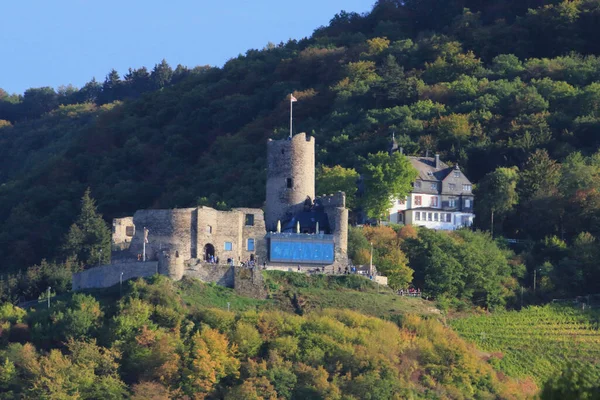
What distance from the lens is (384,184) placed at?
81.6 meters

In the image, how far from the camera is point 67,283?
7950cm

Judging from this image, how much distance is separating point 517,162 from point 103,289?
111 feet

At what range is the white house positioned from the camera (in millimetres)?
84312

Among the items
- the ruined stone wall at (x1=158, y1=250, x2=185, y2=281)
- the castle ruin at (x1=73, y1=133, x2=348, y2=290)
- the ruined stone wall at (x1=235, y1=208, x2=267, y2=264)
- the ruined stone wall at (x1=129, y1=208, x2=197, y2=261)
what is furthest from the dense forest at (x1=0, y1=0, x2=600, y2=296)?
the ruined stone wall at (x1=158, y1=250, x2=185, y2=281)

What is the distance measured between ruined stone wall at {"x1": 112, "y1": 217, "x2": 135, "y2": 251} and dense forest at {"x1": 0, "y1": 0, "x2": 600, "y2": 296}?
16.2 m

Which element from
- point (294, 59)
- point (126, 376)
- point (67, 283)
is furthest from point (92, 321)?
point (294, 59)

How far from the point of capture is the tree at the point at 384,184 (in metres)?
81.4

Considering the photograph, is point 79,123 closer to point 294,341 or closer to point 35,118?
point 35,118

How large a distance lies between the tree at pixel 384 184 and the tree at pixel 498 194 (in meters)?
4.70

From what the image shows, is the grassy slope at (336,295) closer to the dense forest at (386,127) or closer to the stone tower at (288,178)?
the stone tower at (288,178)

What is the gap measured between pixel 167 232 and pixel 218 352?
7.29 meters

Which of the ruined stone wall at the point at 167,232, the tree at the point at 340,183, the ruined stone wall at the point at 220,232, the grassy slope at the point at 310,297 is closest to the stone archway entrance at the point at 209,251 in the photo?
the ruined stone wall at the point at 220,232

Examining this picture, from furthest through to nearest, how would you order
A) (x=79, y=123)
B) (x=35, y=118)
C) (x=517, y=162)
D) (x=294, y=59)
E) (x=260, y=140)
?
(x=35, y=118)
(x=79, y=123)
(x=294, y=59)
(x=260, y=140)
(x=517, y=162)

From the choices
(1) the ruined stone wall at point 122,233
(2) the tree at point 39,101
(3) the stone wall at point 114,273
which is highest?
(2) the tree at point 39,101
